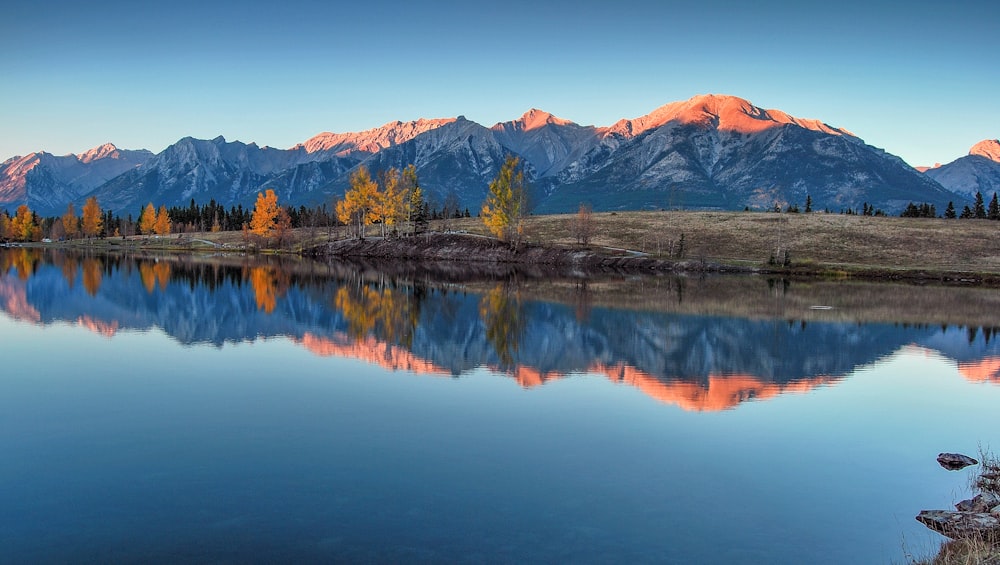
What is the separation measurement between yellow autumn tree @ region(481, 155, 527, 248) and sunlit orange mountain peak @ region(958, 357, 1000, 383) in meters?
95.9

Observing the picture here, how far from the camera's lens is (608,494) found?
58.3 feet

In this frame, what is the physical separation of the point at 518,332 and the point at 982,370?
2618cm

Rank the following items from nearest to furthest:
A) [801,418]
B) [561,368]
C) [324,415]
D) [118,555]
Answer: [118,555], [324,415], [801,418], [561,368]

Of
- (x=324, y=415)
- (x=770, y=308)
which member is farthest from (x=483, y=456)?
(x=770, y=308)

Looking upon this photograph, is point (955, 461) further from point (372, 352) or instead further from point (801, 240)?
point (801, 240)

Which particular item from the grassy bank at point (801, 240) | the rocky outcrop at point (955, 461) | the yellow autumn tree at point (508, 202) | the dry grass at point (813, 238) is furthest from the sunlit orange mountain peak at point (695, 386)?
the yellow autumn tree at point (508, 202)

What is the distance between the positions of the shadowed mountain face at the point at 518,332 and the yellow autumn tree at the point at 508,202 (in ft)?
193

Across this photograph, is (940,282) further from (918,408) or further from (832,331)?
(918,408)

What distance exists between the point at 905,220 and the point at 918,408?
136m

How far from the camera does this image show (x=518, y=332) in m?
45.8

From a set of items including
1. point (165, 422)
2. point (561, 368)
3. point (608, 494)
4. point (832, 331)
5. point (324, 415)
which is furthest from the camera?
point (832, 331)

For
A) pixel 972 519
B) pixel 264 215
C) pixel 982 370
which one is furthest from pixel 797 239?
pixel 972 519

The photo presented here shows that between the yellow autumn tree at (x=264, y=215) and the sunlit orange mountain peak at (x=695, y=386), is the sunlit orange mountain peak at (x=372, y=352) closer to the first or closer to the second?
the sunlit orange mountain peak at (x=695, y=386)

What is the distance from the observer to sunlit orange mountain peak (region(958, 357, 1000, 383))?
3588cm
